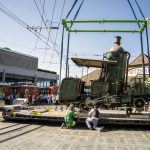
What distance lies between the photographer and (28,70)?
6894cm

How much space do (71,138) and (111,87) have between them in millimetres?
5351

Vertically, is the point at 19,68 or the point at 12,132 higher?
the point at 19,68

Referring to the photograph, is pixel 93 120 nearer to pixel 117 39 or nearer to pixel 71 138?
pixel 71 138

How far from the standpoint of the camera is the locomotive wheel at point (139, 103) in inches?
717

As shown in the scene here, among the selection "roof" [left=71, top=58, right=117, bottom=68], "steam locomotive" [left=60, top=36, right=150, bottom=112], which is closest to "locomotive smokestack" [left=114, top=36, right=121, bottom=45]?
"steam locomotive" [left=60, top=36, right=150, bottom=112]

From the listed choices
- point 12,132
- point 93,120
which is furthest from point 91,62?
point 12,132

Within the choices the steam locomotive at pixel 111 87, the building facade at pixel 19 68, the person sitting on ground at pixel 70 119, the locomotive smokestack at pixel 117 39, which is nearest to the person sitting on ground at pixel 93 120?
the person sitting on ground at pixel 70 119

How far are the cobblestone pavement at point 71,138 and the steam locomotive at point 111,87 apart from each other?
1.51 m

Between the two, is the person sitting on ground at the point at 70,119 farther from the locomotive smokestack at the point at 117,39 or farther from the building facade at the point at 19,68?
the building facade at the point at 19,68

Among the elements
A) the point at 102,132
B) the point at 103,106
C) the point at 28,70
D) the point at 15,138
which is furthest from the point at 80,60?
the point at 28,70

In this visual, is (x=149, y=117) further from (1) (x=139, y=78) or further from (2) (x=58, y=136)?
(2) (x=58, y=136)

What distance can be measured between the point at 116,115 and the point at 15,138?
6.85m

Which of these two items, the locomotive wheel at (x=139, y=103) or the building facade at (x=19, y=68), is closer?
the locomotive wheel at (x=139, y=103)

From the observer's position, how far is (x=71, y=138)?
45.9ft
